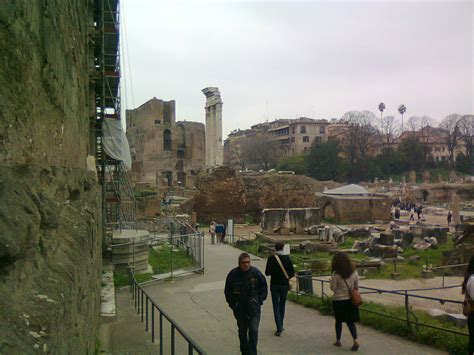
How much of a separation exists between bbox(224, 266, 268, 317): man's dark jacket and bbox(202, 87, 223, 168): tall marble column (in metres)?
36.4

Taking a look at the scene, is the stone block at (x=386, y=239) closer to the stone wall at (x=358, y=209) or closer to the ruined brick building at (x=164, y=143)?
the stone wall at (x=358, y=209)

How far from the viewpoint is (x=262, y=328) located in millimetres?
7836

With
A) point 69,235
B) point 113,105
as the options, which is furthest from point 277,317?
point 113,105

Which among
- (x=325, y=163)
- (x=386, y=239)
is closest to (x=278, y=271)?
(x=386, y=239)

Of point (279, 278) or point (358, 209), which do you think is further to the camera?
point (358, 209)

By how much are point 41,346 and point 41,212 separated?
65 cm

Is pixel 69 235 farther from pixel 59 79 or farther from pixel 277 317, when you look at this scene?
pixel 277 317

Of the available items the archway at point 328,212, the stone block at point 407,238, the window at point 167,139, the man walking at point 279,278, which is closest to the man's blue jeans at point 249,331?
the man walking at point 279,278

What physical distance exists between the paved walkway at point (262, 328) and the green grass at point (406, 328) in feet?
0.49

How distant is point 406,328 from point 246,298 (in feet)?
10.00

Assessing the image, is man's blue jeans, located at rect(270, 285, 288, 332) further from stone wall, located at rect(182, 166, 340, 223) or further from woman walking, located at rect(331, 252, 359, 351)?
stone wall, located at rect(182, 166, 340, 223)

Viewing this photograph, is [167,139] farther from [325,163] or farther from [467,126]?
[467,126]

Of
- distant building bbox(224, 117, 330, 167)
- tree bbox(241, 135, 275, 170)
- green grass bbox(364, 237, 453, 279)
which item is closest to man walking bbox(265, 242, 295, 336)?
green grass bbox(364, 237, 453, 279)

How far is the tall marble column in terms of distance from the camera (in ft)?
138
